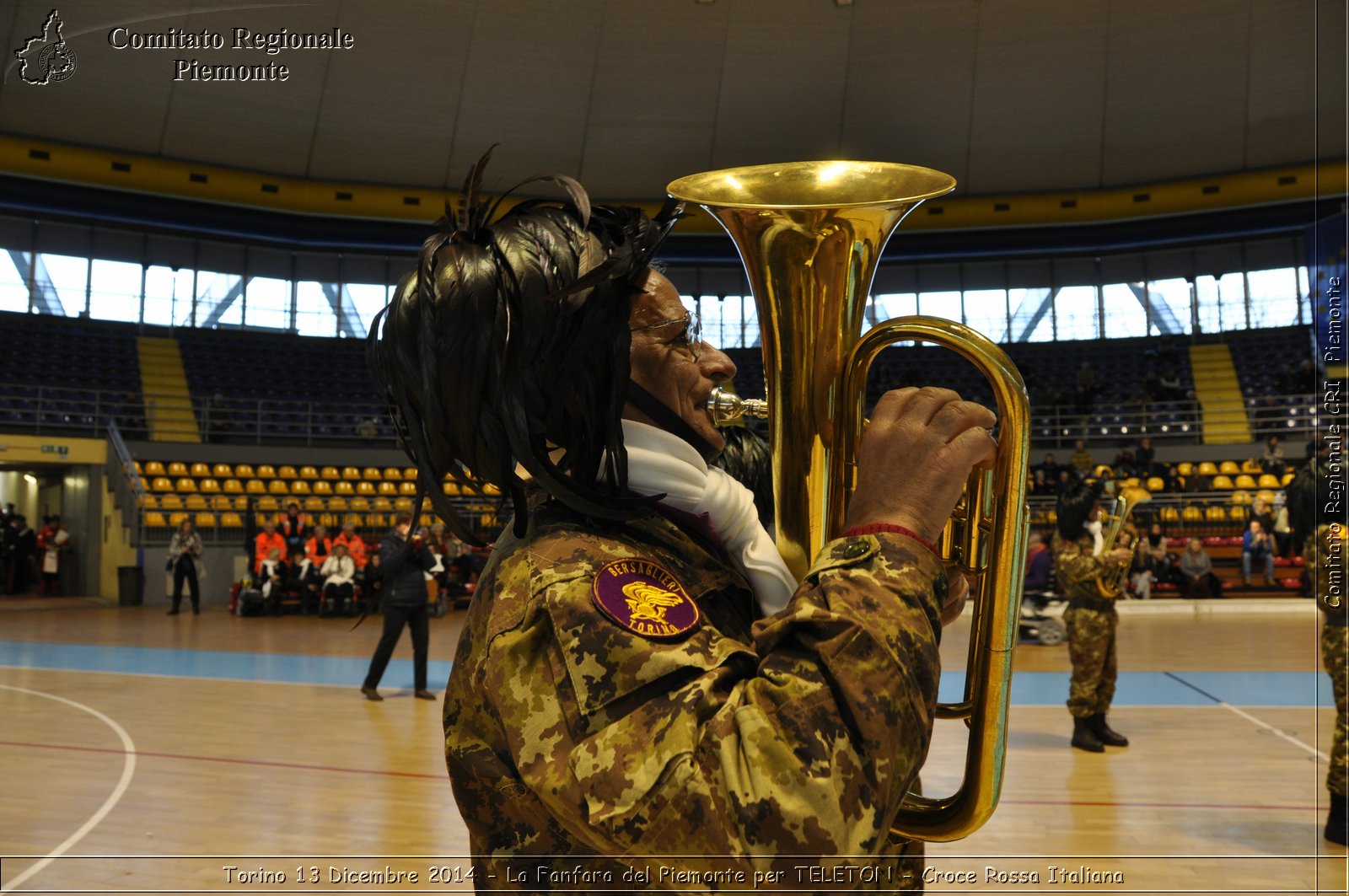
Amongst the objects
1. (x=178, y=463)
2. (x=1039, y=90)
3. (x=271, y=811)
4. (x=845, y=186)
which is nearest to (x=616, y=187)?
(x=1039, y=90)

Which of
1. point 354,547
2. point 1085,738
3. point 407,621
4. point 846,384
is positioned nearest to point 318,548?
point 354,547

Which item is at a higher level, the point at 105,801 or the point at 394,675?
the point at 105,801

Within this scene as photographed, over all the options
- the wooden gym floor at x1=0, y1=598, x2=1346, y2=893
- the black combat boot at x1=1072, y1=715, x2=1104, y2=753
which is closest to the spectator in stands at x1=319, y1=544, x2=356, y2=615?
the wooden gym floor at x1=0, y1=598, x2=1346, y2=893

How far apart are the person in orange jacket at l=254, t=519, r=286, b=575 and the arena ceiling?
708 centimetres

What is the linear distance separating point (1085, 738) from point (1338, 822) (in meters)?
1.92

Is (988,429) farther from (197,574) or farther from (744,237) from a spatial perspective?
(197,574)

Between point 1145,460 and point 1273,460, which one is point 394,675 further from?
point 1273,460

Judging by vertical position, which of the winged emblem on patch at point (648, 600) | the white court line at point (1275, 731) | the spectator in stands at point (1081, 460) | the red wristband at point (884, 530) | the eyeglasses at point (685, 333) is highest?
the spectator in stands at point (1081, 460)

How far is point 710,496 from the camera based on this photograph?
1.13m

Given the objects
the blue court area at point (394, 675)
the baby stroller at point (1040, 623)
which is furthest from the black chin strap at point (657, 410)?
the baby stroller at point (1040, 623)

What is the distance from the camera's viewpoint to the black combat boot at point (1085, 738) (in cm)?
643

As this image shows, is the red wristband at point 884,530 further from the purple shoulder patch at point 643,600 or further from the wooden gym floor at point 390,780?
the wooden gym floor at point 390,780

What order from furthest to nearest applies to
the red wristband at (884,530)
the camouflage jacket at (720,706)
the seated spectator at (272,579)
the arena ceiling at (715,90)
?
1. the arena ceiling at (715,90)
2. the seated spectator at (272,579)
3. the red wristband at (884,530)
4. the camouflage jacket at (720,706)

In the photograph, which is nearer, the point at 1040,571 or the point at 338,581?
the point at 1040,571
